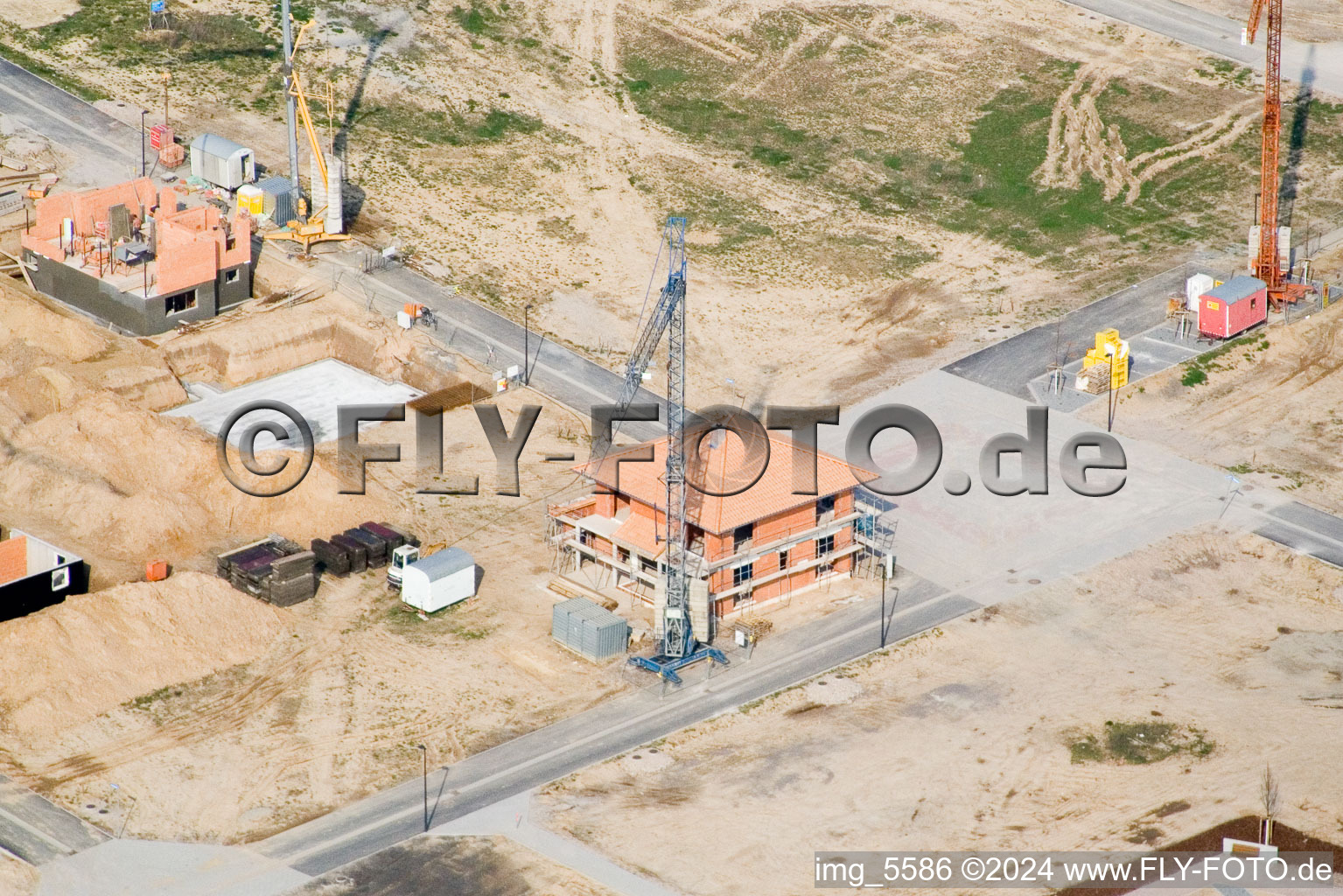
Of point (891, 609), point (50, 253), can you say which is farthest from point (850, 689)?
point (50, 253)

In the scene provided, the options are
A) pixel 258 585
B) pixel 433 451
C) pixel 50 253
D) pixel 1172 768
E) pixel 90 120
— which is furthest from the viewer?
pixel 90 120

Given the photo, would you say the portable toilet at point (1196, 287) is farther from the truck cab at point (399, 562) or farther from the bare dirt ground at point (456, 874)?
the bare dirt ground at point (456, 874)

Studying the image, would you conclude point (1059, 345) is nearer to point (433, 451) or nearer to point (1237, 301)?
point (1237, 301)

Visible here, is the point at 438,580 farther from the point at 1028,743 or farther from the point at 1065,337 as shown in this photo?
the point at 1065,337

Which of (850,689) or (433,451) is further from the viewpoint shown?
(433,451)

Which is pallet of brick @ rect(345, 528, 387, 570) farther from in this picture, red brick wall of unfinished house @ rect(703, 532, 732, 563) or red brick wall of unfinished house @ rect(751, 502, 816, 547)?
red brick wall of unfinished house @ rect(751, 502, 816, 547)

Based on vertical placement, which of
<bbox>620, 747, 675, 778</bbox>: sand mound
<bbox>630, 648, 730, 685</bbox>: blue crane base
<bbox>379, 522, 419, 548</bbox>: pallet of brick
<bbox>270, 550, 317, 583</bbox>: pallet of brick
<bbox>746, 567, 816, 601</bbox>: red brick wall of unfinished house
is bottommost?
<bbox>620, 747, 675, 778</bbox>: sand mound

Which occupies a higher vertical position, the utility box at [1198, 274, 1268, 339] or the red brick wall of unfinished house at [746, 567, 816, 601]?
the utility box at [1198, 274, 1268, 339]

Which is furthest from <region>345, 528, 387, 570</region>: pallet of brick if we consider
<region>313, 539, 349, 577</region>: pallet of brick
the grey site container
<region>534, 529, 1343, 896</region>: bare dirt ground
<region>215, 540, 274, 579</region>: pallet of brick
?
<region>534, 529, 1343, 896</region>: bare dirt ground
